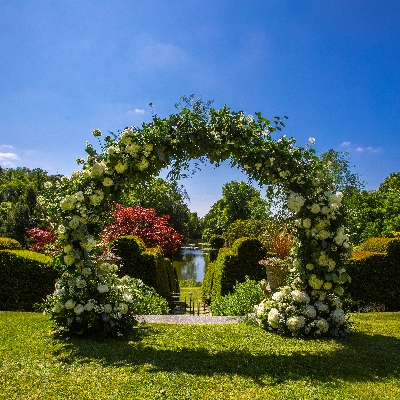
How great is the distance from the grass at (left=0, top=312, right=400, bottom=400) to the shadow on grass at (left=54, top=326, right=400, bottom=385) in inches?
0.5

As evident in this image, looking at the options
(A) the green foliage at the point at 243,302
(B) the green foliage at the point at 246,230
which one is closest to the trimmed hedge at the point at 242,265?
(A) the green foliage at the point at 243,302

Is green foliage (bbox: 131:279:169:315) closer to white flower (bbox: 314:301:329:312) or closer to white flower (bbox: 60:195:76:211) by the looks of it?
white flower (bbox: 60:195:76:211)

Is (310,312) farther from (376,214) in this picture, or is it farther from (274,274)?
(376,214)

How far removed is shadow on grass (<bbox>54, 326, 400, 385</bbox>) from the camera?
13.2 feet

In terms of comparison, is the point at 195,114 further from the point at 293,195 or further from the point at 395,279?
Result: the point at 395,279

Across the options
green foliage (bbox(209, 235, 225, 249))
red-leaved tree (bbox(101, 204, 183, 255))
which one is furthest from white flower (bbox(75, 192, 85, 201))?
green foliage (bbox(209, 235, 225, 249))

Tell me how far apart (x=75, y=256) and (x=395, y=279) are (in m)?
7.54

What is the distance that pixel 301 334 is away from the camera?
5629 mm

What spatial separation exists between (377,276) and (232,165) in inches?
212

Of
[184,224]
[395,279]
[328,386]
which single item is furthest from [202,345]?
[184,224]

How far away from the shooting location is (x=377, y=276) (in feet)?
28.9

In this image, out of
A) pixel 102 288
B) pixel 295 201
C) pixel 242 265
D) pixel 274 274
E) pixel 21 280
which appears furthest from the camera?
pixel 242 265

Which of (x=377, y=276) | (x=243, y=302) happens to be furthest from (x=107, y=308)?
(x=377, y=276)

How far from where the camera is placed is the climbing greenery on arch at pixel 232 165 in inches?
216
